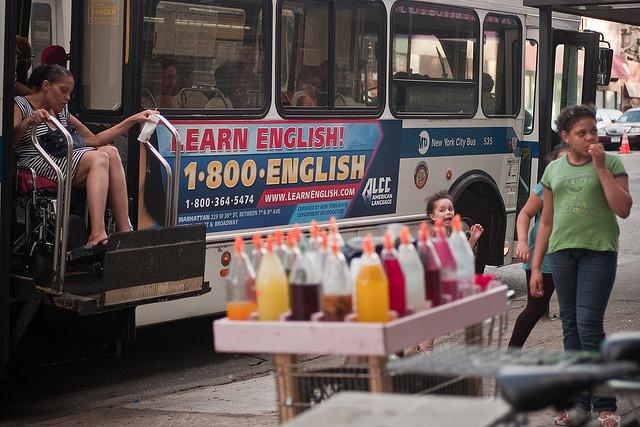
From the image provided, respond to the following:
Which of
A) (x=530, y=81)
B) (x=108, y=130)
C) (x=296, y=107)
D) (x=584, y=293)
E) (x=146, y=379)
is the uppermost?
(x=530, y=81)

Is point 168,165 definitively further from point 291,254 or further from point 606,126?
point 606,126

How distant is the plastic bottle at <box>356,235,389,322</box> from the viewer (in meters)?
3.68

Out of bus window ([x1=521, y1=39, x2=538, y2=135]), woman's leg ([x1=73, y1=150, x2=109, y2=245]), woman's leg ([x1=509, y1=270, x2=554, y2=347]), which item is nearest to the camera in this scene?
woman's leg ([x1=509, y1=270, x2=554, y2=347])

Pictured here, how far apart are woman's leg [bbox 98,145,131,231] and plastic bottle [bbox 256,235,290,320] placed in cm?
401

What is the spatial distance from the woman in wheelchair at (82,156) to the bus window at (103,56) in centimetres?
46

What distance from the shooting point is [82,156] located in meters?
7.61

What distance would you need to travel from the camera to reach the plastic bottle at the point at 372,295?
3684 mm

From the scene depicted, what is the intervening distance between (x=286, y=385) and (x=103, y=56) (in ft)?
16.2

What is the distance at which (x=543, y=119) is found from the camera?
33.8 ft

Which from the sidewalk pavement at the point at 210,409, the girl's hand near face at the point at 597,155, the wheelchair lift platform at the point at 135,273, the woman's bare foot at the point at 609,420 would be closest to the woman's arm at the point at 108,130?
the wheelchair lift platform at the point at 135,273

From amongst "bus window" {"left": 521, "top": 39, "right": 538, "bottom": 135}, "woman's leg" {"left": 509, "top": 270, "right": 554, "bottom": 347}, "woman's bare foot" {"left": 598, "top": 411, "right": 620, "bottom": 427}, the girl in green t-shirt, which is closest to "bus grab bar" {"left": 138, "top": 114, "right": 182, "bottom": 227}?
"woman's leg" {"left": 509, "top": 270, "right": 554, "bottom": 347}

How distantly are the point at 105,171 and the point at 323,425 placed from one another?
480cm

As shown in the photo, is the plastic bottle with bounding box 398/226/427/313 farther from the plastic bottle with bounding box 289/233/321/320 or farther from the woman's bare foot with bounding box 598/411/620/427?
the woman's bare foot with bounding box 598/411/620/427

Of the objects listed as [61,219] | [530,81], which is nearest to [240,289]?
[61,219]
